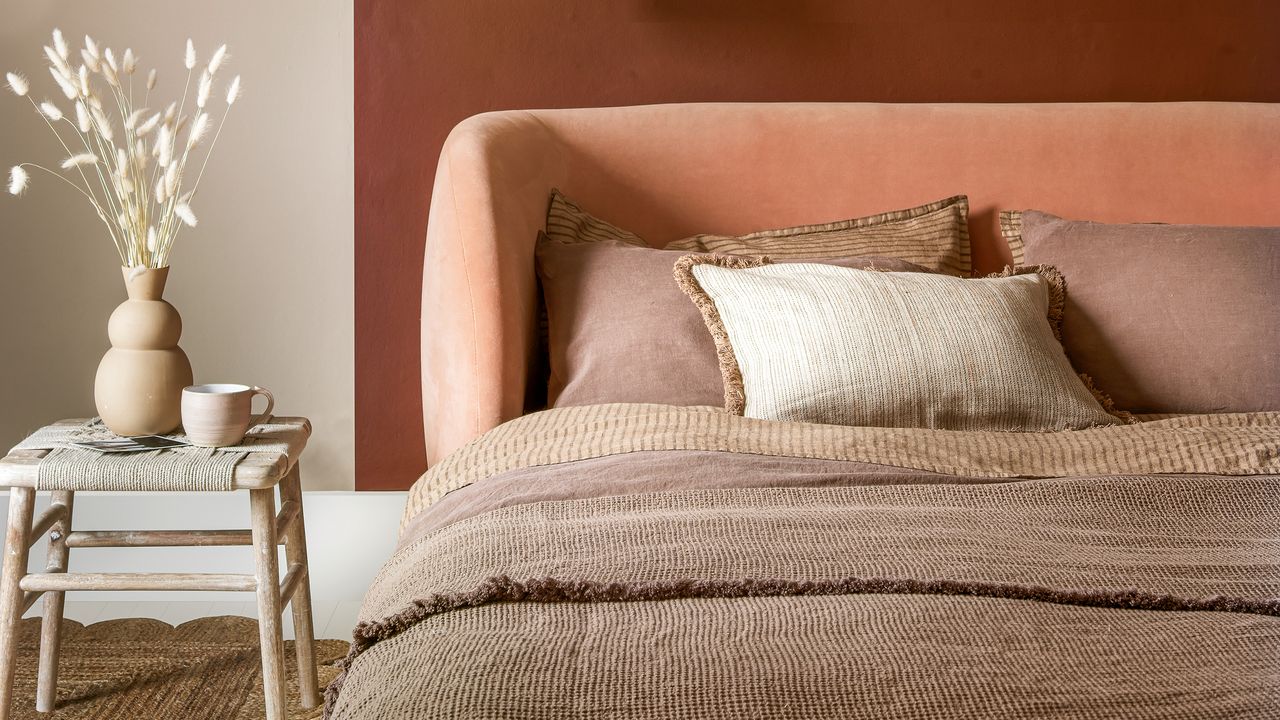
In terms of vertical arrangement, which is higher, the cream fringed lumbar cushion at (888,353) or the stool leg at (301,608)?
the cream fringed lumbar cushion at (888,353)

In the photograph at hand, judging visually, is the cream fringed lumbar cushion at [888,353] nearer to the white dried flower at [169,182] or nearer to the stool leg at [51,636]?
the white dried flower at [169,182]

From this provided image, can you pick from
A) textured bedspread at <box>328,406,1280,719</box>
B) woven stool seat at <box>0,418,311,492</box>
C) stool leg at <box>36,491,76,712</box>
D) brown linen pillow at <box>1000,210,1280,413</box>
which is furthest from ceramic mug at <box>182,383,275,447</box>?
brown linen pillow at <box>1000,210,1280,413</box>

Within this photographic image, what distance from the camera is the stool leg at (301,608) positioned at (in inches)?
75.9

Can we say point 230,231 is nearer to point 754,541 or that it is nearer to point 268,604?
point 268,604

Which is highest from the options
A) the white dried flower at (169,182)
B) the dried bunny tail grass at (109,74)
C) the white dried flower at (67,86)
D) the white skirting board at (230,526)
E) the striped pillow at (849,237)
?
the dried bunny tail grass at (109,74)

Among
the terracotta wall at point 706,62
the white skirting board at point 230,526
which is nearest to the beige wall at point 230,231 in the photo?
the terracotta wall at point 706,62

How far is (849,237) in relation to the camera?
2031mm

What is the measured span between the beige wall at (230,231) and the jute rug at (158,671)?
A: 46cm

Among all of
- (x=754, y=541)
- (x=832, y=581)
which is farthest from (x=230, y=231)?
(x=832, y=581)

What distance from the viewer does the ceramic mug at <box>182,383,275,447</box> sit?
5.54ft

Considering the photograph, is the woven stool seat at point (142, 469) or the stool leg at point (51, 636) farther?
the stool leg at point (51, 636)

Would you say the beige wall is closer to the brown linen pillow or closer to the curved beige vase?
the curved beige vase

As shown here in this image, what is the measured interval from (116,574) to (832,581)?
1.26 meters

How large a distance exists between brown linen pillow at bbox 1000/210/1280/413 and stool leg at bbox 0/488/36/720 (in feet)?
5.83
